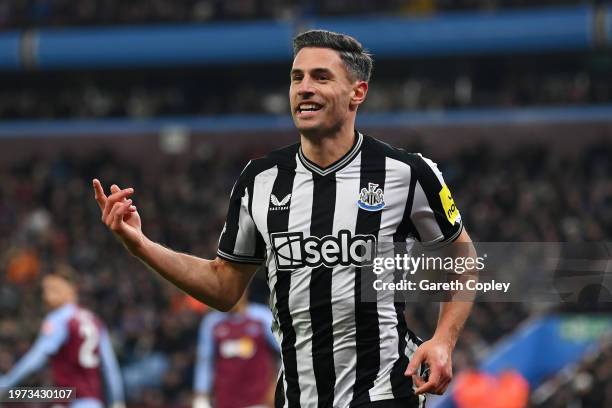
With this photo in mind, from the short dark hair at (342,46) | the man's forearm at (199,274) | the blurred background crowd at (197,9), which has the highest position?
the blurred background crowd at (197,9)

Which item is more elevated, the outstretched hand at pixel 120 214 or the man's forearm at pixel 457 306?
the outstretched hand at pixel 120 214

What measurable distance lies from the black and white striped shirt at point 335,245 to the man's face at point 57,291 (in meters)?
4.38

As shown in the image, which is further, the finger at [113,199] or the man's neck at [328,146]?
the man's neck at [328,146]

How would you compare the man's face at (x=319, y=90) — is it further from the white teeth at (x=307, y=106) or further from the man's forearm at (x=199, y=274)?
the man's forearm at (x=199, y=274)

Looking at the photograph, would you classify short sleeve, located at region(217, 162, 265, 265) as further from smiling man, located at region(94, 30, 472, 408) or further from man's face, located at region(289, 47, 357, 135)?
man's face, located at region(289, 47, 357, 135)

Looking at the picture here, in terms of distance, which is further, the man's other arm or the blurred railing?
the blurred railing

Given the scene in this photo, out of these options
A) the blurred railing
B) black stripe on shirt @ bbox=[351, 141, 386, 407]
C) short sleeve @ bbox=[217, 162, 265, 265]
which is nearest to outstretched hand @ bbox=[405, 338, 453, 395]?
black stripe on shirt @ bbox=[351, 141, 386, 407]

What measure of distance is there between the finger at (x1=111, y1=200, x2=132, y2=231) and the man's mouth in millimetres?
660

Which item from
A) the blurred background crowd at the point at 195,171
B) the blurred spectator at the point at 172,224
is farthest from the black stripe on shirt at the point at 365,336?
the blurred background crowd at the point at 195,171

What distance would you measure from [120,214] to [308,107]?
0.72m

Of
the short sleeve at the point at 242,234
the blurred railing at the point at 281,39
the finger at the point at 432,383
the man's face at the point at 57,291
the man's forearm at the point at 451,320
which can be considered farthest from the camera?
the blurred railing at the point at 281,39

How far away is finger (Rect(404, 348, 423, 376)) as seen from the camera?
11.7 ft

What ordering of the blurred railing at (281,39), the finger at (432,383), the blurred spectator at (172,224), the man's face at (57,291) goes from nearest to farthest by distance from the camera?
the finger at (432,383), the man's face at (57,291), the blurred spectator at (172,224), the blurred railing at (281,39)

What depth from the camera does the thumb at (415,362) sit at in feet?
11.7
